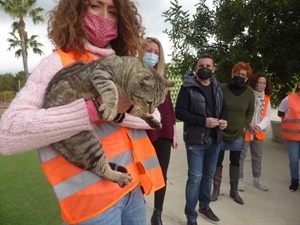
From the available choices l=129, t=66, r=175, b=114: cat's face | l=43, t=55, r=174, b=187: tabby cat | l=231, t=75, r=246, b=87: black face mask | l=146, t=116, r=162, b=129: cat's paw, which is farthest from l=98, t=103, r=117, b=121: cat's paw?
l=231, t=75, r=246, b=87: black face mask

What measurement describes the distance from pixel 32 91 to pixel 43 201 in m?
3.62

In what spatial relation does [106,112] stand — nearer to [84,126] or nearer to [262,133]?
[84,126]

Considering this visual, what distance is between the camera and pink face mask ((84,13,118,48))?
173 cm

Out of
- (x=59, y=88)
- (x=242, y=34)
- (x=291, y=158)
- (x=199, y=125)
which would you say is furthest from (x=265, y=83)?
(x=59, y=88)

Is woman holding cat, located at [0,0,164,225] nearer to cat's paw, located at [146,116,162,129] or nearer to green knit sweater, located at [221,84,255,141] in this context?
cat's paw, located at [146,116,162,129]

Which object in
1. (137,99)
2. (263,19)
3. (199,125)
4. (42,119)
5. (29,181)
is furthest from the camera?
(263,19)

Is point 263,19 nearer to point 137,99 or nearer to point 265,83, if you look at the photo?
point 265,83

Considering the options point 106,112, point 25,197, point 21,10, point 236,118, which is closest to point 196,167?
point 236,118

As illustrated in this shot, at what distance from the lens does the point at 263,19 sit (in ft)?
20.4

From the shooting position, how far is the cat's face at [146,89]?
5.60ft

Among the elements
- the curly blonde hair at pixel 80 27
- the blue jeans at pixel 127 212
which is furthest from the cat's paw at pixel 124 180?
the curly blonde hair at pixel 80 27

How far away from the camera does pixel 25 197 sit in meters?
4.77

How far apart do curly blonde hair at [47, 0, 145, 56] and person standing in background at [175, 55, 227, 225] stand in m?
2.04

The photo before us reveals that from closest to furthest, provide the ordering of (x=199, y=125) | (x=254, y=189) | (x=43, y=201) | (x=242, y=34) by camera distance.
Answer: (x=199, y=125), (x=43, y=201), (x=254, y=189), (x=242, y=34)
